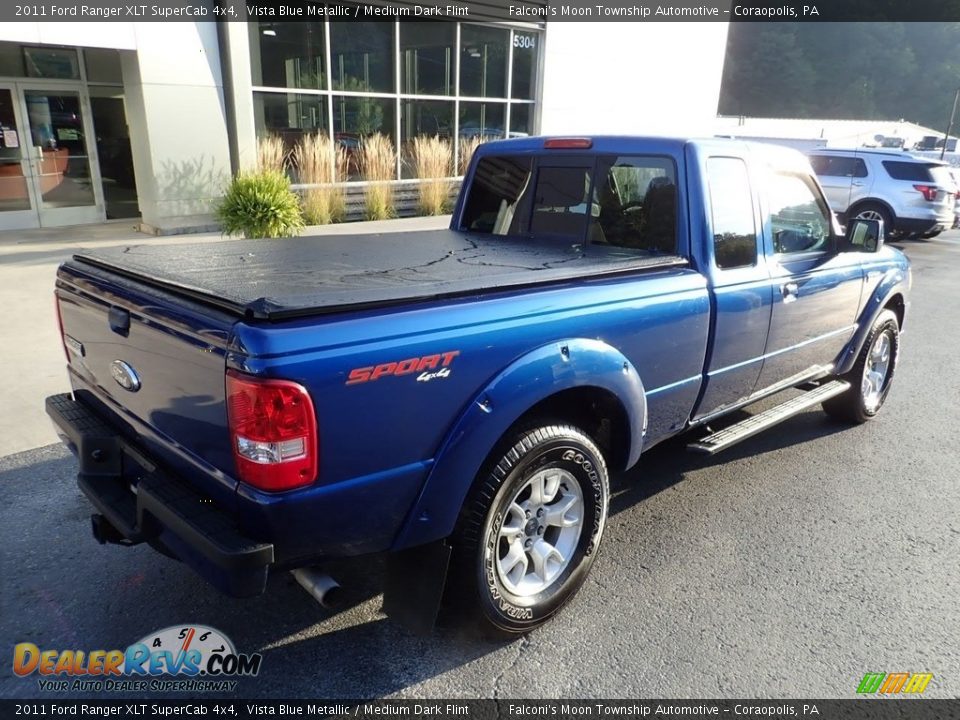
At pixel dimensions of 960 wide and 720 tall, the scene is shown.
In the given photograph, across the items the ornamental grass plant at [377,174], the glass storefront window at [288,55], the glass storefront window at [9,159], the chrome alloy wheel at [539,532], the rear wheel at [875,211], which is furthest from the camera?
the rear wheel at [875,211]

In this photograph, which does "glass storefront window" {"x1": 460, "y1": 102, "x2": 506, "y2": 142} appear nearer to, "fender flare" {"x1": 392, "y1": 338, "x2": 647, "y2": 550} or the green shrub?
the green shrub

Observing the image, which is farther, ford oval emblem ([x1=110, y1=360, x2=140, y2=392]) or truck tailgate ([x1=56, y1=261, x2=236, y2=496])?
ford oval emblem ([x1=110, y1=360, x2=140, y2=392])

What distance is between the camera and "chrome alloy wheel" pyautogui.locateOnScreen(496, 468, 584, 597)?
9.14 feet

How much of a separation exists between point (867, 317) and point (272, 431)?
4.38 metres

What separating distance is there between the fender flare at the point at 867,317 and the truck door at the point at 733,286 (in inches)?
52.4

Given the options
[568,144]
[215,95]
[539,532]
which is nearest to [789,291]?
[568,144]

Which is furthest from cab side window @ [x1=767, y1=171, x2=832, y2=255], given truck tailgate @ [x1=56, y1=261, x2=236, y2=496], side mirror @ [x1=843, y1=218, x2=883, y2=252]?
truck tailgate @ [x1=56, y1=261, x2=236, y2=496]

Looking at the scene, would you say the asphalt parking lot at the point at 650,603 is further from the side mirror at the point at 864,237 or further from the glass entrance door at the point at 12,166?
the glass entrance door at the point at 12,166

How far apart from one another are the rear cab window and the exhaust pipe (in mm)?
2262

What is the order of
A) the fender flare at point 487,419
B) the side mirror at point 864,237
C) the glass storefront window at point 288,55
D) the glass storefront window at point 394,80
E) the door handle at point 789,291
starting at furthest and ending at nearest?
the glass storefront window at point 394,80, the glass storefront window at point 288,55, the side mirror at point 864,237, the door handle at point 789,291, the fender flare at point 487,419

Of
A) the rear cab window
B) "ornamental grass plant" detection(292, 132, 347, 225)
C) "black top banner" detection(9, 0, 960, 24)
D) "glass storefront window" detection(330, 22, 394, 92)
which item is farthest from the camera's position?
"glass storefront window" detection(330, 22, 394, 92)

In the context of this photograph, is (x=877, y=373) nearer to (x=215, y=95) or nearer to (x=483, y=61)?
(x=215, y=95)

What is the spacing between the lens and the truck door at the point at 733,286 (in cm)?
348

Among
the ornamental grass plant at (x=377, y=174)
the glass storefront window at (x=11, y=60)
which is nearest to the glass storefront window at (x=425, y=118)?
the ornamental grass plant at (x=377, y=174)
